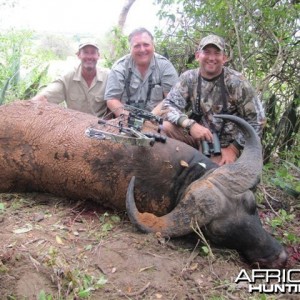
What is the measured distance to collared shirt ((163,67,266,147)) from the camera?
15.3 ft

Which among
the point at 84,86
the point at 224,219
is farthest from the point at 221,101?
the point at 84,86

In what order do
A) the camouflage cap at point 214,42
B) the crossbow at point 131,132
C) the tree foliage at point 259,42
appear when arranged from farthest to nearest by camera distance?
the tree foliage at point 259,42
the camouflage cap at point 214,42
the crossbow at point 131,132

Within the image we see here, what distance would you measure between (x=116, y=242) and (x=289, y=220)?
76.5 inches

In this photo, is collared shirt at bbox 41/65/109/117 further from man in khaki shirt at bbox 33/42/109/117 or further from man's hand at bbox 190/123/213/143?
man's hand at bbox 190/123/213/143

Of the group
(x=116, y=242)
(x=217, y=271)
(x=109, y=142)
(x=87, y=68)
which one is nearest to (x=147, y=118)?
(x=109, y=142)

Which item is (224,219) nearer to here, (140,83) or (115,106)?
(115,106)

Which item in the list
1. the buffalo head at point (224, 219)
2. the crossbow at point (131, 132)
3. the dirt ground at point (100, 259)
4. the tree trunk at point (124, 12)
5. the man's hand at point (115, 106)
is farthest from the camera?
the tree trunk at point (124, 12)

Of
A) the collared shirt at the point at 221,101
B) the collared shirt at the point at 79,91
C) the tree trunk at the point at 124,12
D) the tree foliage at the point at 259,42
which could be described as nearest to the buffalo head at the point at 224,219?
the collared shirt at the point at 221,101

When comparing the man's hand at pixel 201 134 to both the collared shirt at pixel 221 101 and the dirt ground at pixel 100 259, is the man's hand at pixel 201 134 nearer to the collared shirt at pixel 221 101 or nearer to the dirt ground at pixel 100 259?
the collared shirt at pixel 221 101

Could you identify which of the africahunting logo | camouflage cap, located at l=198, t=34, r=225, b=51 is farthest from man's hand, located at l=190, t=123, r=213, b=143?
the africahunting logo

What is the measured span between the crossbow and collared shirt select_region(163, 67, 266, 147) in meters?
0.68

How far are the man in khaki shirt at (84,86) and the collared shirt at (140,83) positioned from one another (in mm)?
392

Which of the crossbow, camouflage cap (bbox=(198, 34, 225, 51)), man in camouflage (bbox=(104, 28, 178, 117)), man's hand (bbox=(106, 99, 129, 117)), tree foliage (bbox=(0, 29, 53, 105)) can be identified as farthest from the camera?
tree foliage (bbox=(0, 29, 53, 105))

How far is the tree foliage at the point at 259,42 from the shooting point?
A: 5.05m
